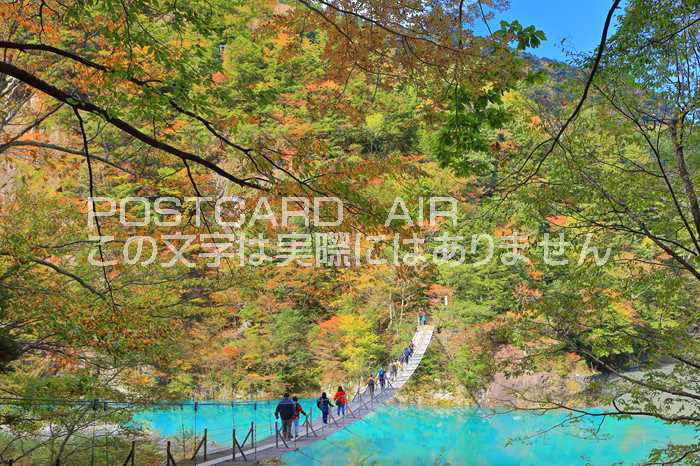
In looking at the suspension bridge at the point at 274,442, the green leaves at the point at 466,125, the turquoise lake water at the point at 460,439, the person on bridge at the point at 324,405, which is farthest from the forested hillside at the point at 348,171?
the turquoise lake water at the point at 460,439

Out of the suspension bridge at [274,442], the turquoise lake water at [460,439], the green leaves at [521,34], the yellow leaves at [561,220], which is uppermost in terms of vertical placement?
the green leaves at [521,34]

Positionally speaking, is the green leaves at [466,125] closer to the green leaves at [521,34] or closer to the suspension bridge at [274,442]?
the green leaves at [521,34]

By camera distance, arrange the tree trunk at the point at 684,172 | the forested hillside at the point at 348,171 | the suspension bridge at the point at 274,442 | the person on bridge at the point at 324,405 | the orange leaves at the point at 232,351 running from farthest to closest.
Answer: the orange leaves at the point at 232,351 → the person on bridge at the point at 324,405 → the suspension bridge at the point at 274,442 → the tree trunk at the point at 684,172 → the forested hillside at the point at 348,171

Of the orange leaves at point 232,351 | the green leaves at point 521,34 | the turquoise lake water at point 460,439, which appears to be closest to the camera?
A: the green leaves at point 521,34

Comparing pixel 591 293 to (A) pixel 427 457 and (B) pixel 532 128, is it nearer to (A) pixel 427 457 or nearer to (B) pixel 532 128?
(B) pixel 532 128

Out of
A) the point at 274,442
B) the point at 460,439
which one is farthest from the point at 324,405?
the point at 460,439

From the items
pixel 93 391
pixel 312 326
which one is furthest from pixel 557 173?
pixel 312 326

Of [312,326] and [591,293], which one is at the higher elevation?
[591,293]

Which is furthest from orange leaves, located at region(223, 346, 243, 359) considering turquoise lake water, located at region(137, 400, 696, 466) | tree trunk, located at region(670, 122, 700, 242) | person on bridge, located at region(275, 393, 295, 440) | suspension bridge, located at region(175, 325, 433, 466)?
tree trunk, located at region(670, 122, 700, 242)
